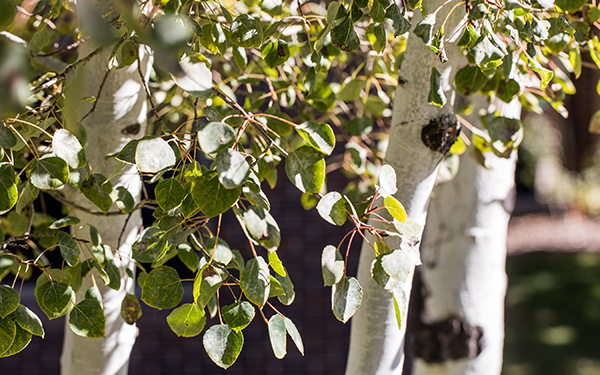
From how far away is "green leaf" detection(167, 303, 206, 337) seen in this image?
26.9 inches

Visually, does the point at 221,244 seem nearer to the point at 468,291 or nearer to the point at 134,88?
the point at 134,88

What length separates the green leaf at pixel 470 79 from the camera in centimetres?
90

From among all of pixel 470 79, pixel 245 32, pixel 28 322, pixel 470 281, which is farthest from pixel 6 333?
pixel 470 281

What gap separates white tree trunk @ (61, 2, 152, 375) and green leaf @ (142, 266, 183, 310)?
1.19ft

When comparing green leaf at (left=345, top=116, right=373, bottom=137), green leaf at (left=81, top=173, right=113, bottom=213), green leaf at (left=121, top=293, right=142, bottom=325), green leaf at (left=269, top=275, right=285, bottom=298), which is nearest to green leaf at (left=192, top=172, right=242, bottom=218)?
green leaf at (left=269, top=275, right=285, bottom=298)

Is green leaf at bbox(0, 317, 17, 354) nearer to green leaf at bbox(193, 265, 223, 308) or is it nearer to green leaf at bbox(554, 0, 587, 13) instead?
green leaf at bbox(193, 265, 223, 308)

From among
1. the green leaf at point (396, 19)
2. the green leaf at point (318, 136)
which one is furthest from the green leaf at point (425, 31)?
the green leaf at point (318, 136)

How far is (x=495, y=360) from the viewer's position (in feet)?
4.37

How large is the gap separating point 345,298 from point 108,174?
2.23 ft

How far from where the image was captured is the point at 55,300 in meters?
0.71

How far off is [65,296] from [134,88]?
0.50 metres

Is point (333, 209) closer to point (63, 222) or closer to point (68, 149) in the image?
point (68, 149)

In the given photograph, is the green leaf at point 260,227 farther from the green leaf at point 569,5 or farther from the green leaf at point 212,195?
the green leaf at point 569,5

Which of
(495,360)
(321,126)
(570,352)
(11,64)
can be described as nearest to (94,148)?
(321,126)
